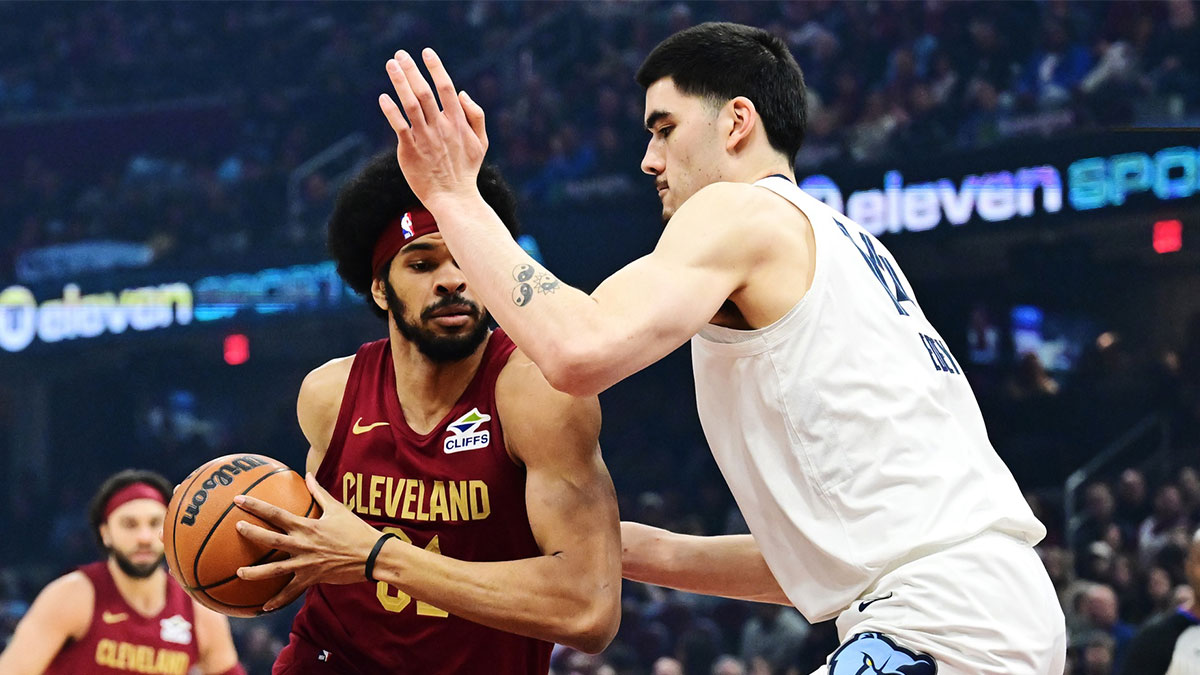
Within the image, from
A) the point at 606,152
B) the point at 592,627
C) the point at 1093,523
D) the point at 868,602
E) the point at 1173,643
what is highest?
the point at 606,152

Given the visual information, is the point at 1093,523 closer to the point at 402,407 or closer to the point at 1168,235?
the point at 1168,235

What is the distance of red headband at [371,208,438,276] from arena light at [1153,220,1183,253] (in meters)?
8.51

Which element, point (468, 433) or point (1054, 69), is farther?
point (1054, 69)

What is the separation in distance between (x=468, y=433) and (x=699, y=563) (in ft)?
2.21

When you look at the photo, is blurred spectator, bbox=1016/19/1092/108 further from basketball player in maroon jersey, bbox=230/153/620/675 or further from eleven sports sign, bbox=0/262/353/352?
basketball player in maroon jersey, bbox=230/153/620/675

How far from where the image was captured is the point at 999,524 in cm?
252

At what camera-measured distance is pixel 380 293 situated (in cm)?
350

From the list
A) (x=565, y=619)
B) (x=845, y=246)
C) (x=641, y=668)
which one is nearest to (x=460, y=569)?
(x=565, y=619)

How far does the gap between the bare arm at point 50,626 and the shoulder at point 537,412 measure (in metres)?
3.30

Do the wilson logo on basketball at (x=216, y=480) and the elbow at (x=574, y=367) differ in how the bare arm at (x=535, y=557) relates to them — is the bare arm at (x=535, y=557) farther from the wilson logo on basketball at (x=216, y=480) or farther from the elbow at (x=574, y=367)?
the elbow at (x=574, y=367)

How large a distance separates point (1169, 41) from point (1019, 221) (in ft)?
6.35

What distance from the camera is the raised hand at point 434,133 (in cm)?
258

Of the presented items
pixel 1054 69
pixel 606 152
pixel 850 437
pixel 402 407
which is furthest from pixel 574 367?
pixel 606 152

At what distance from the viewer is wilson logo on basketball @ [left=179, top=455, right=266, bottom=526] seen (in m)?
2.94
